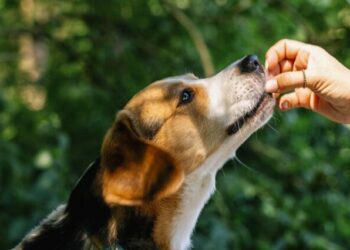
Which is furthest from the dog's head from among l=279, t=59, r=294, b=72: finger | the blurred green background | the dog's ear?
the blurred green background

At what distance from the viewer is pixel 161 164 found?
145 inches

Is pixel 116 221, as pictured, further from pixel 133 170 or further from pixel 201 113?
pixel 201 113

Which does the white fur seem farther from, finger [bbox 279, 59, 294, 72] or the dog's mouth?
finger [bbox 279, 59, 294, 72]

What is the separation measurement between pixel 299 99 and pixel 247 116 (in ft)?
0.91

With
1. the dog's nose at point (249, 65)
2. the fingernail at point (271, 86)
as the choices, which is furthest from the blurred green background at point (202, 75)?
the fingernail at point (271, 86)

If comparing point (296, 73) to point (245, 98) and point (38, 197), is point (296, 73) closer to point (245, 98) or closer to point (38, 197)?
point (245, 98)

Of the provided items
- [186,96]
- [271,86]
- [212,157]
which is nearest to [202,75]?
[186,96]

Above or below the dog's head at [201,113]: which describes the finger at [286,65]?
above

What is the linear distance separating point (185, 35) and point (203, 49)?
679 mm

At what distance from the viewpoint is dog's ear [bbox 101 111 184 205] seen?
11.5ft

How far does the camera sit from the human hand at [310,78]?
3439mm

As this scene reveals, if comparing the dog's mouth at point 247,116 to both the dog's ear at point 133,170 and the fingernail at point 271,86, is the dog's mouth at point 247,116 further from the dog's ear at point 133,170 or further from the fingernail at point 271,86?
the dog's ear at point 133,170

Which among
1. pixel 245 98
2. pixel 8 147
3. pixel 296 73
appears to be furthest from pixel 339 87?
pixel 8 147

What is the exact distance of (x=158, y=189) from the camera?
365cm
